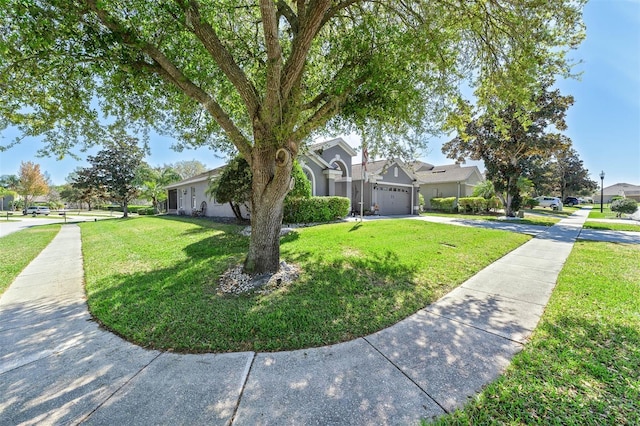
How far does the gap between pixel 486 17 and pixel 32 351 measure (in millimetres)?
10267

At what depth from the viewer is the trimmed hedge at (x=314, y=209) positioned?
12.8 meters

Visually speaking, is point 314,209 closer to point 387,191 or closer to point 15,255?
point 387,191

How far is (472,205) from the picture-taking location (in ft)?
79.6

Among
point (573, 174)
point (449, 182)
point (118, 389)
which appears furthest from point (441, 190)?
point (573, 174)

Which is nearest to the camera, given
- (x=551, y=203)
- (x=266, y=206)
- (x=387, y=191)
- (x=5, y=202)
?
(x=266, y=206)

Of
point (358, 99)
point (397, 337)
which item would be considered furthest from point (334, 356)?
point (358, 99)

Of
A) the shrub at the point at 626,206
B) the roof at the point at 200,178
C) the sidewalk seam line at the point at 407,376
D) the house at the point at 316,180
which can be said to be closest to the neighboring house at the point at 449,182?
the shrub at the point at 626,206

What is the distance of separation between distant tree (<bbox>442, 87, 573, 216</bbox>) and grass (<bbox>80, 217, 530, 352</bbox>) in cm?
1111

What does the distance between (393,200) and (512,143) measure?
28.7 feet

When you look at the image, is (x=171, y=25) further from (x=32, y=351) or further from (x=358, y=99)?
(x=32, y=351)

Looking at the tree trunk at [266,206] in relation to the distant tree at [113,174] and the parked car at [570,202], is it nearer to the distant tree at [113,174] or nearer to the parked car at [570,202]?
the distant tree at [113,174]

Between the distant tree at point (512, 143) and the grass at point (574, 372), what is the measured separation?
43.4ft

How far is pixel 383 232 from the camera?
10.9 meters

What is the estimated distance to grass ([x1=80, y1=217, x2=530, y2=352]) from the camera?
135 inches
